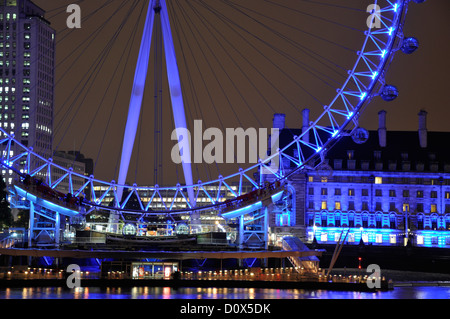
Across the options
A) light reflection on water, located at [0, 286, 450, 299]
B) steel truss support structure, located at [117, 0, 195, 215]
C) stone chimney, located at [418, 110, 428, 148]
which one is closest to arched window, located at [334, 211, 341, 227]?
stone chimney, located at [418, 110, 428, 148]

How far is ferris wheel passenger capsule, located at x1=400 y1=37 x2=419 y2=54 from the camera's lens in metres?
64.7

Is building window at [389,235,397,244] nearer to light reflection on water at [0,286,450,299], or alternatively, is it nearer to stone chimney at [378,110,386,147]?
stone chimney at [378,110,386,147]

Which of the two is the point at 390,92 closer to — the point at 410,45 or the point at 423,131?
the point at 410,45

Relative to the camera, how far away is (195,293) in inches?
2323

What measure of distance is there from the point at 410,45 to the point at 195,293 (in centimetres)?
2672

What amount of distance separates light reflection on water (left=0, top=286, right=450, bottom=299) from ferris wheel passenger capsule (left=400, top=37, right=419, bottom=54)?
20.0 m

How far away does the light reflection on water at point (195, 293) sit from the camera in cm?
5547

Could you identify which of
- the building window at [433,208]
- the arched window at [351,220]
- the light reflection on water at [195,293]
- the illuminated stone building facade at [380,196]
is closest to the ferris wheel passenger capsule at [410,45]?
the light reflection on water at [195,293]

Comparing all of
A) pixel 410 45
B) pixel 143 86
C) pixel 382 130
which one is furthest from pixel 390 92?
pixel 382 130

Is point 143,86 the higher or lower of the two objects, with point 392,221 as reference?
higher

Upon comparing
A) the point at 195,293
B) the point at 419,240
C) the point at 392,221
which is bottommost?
the point at 195,293

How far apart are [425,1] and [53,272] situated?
39.9 m
